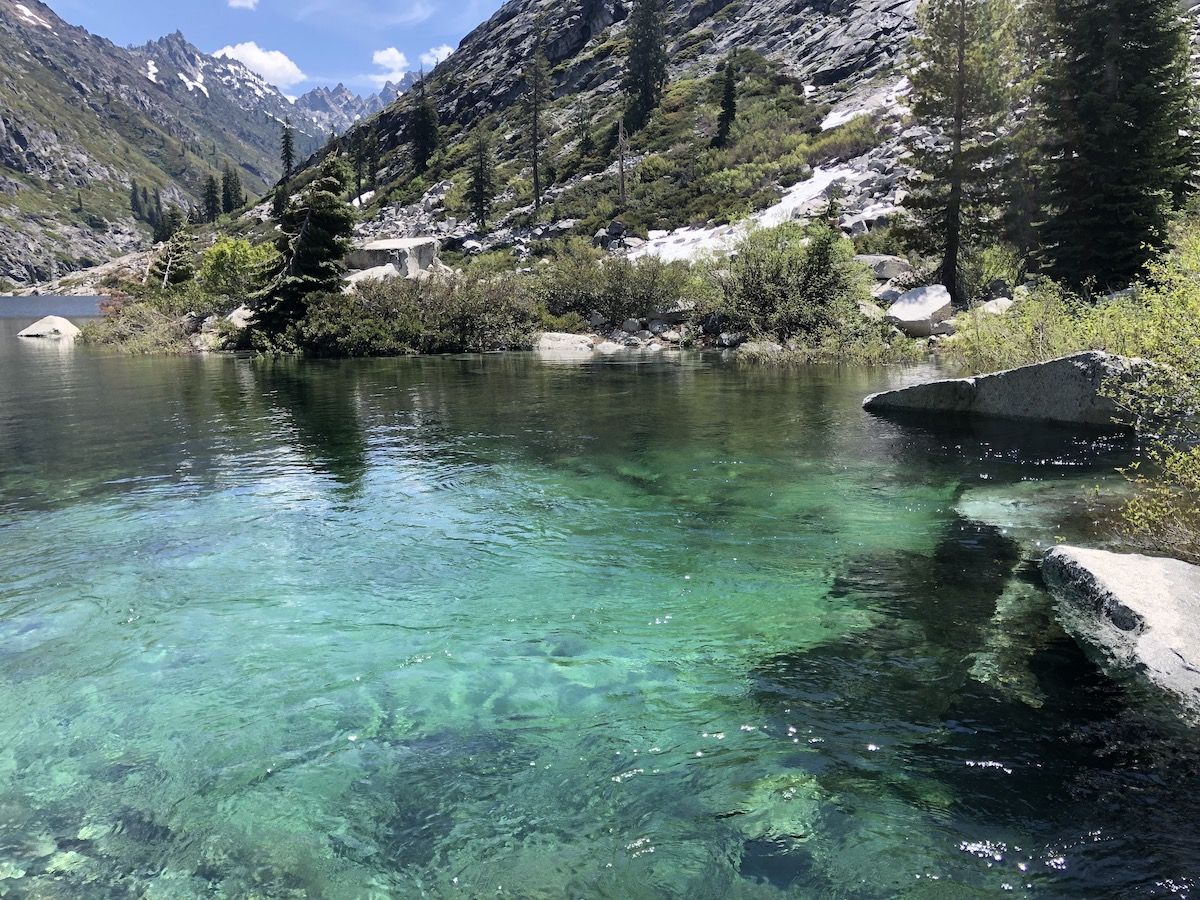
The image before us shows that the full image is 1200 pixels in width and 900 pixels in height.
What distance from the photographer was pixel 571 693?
534 cm

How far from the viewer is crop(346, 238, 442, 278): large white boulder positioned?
43000mm

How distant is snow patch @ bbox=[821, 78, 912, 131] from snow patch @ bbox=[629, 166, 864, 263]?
898 cm

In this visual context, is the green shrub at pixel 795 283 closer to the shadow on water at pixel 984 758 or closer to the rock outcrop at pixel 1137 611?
the rock outcrop at pixel 1137 611

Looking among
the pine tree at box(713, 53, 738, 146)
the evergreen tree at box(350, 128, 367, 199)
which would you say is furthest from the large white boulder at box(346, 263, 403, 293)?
the evergreen tree at box(350, 128, 367, 199)

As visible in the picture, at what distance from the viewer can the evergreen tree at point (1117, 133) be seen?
2259 cm

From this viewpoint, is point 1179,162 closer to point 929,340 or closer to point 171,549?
point 929,340

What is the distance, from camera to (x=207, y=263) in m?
46.7

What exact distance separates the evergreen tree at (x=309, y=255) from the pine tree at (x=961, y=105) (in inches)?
1069

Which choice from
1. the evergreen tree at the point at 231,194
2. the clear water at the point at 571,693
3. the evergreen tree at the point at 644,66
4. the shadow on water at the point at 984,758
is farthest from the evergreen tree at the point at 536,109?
the evergreen tree at the point at 231,194

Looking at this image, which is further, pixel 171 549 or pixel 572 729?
pixel 171 549

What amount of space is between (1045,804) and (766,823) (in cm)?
154

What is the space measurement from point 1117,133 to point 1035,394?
15262 mm

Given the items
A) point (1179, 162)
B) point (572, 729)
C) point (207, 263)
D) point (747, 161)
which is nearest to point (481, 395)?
point (572, 729)

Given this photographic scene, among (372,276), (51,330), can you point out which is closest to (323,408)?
(372,276)
